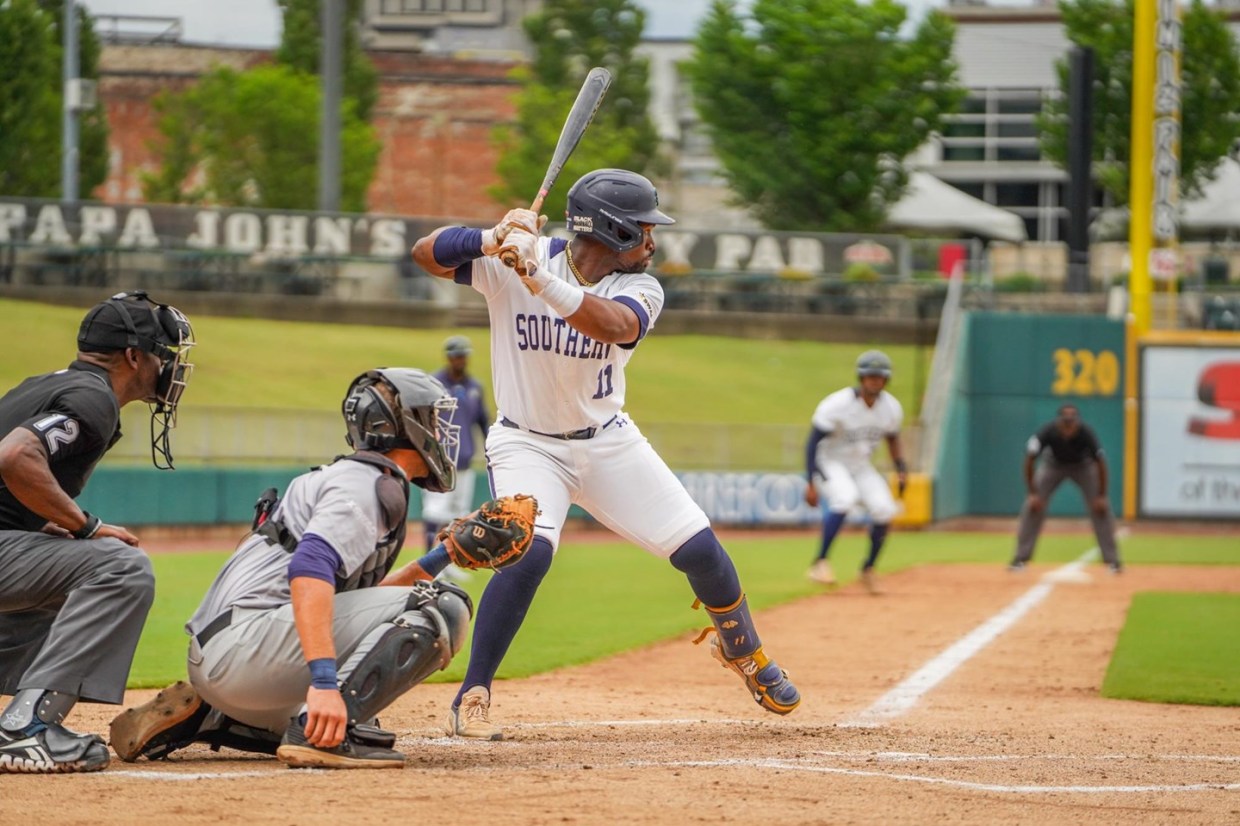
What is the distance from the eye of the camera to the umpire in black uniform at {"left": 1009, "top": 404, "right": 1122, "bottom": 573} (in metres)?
17.0

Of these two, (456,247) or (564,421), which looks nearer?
(456,247)

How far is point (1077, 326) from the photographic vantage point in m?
26.6

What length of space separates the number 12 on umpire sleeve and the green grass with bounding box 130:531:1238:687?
2984 millimetres

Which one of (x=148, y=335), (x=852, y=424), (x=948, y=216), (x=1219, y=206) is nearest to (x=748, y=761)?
(x=148, y=335)

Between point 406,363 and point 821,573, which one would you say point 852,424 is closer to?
point 821,573

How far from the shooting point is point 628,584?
15.4 metres

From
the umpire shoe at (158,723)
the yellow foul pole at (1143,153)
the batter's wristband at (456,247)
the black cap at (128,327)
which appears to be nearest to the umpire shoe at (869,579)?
the batter's wristband at (456,247)

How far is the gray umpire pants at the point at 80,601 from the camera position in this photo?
509cm

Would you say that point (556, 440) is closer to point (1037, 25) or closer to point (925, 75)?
point (925, 75)

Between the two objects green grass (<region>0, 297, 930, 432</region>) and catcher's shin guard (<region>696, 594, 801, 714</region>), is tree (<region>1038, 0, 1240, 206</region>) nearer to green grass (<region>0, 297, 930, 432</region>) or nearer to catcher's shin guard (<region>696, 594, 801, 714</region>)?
green grass (<region>0, 297, 930, 432</region>)

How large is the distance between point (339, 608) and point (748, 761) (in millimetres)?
1477

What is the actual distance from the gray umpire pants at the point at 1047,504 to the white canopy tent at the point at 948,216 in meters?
33.7

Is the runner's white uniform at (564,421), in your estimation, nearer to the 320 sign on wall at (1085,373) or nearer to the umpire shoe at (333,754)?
the umpire shoe at (333,754)

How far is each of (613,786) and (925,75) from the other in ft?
158
